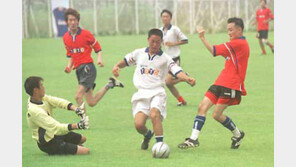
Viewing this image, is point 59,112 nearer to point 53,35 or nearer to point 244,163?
point 244,163

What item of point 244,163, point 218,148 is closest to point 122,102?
point 218,148

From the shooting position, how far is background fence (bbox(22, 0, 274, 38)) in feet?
149

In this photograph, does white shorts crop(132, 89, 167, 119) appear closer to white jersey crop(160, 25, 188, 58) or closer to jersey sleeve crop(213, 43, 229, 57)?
jersey sleeve crop(213, 43, 229, 57)

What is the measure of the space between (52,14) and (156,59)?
35.2 metres

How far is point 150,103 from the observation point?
10844mm

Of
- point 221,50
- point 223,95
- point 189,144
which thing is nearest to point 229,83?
point 223,95

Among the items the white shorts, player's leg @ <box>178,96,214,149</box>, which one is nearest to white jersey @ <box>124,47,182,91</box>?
the white shorts

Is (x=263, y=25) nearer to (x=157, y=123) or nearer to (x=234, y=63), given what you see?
(x=234, y=63)

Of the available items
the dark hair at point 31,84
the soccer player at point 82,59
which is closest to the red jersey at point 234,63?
the dark hair at point 31,84

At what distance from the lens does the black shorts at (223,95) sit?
1095 cm

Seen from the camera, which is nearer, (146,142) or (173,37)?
(146,142)

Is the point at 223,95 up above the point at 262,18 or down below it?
below

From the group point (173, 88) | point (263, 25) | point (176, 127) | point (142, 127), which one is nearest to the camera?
point (142, 127)

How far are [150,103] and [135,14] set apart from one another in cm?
3684
